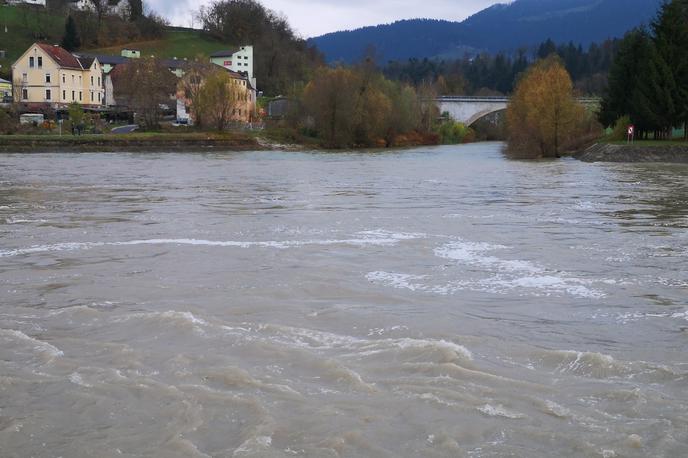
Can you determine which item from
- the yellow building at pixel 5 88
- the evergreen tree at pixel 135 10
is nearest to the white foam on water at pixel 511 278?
the yellow building at pixel 5 88

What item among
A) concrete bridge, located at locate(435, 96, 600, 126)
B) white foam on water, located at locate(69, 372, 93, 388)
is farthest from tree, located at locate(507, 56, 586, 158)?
white foam on water, located at locate(69, 372, 93, 388)

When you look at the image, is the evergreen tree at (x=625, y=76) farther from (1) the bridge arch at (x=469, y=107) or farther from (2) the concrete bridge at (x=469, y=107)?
(1) the bridge arch at (x=469, y=107)

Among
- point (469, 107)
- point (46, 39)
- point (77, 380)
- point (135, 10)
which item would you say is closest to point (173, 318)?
point (77, 380)

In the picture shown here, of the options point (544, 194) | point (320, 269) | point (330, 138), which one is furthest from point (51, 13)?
point (320, 269)

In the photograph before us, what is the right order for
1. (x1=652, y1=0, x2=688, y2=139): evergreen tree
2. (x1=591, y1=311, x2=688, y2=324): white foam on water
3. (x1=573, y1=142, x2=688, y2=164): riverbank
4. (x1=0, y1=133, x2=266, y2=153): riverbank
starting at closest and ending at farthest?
(x1=591, y1=311, x2=688, y2=324): white foam on water → (x1=573, y1=142, x2=688, y2=164): riverbank → (x1=652, y1=0, x2=688, y2=139): evergreen tree → (x1=0, y1=133, x2=266, y2=153): riverbank

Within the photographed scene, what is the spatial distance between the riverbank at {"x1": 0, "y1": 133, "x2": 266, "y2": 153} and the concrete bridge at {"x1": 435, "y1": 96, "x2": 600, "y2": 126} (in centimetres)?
4938

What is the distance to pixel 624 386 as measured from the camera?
24.7 feet

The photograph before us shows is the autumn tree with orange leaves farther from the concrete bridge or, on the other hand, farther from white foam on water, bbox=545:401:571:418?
white foam on water, bbox=545:401:571:418

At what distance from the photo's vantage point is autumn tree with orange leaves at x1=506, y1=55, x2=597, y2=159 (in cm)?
6109

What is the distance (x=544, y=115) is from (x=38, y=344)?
187ft

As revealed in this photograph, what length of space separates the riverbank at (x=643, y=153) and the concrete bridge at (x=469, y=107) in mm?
64794

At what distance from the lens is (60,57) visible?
104250 mm

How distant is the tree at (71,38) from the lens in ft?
465

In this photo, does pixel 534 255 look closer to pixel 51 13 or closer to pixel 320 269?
pixel 320 269
